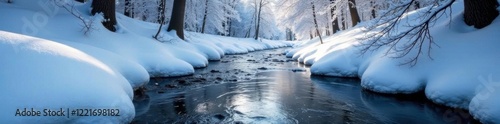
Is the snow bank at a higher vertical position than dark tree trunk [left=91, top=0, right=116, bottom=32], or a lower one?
lower

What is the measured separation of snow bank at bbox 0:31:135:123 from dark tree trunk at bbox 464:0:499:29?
720cm

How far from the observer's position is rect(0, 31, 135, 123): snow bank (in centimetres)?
329

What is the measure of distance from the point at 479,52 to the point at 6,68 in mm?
7709

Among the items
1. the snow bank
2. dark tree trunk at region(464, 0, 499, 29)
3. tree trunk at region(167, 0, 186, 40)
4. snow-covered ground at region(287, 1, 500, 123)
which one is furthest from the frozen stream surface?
tree trunk at region(167, 0, 186, 40)

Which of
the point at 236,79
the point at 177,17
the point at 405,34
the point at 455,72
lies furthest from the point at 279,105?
the point at 177,17

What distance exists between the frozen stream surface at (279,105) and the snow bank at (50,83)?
97cm

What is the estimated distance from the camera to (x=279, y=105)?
5.98 metres

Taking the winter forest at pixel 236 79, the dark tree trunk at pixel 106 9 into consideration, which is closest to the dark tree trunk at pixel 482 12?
the winter forest at pixel 236 79

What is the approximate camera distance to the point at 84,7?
10.3m

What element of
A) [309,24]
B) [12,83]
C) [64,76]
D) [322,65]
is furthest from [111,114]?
[309,24]

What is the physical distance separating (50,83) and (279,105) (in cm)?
393

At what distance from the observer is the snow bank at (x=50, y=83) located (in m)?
3.29

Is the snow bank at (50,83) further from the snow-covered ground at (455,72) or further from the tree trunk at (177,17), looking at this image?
the tree trunk at (177,17)

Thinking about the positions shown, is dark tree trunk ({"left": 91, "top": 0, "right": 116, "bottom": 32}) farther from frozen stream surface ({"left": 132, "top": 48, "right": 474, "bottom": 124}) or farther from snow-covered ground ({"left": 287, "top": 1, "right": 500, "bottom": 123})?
snow-covered ground ({"left": 287, "top": 1, "right": 500, "bottom": 123})
